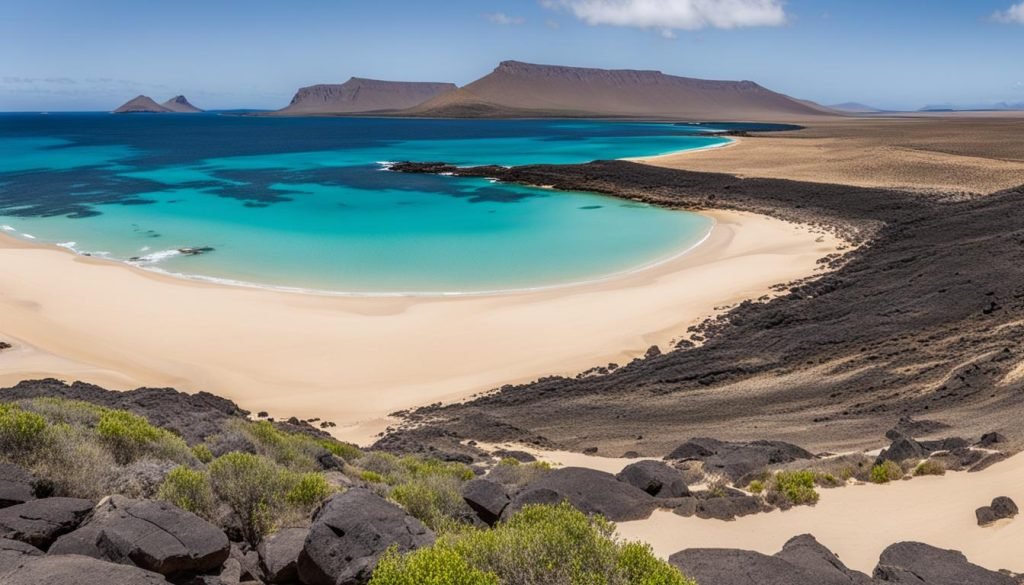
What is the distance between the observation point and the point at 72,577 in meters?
4.79

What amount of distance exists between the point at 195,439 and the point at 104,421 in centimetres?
224

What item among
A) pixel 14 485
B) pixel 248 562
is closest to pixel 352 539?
pixel 248 562

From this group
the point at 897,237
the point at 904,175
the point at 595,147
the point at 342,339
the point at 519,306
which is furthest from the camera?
the point at 595,147

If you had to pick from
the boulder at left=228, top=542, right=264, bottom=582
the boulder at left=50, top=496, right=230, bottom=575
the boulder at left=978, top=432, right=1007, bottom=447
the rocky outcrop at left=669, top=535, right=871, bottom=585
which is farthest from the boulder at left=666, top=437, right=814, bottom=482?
the boulder at left=50, top=496, right=230, bottom=575

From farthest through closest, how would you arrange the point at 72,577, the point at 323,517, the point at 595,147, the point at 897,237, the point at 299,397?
the point at 595,147 < the point at 897,237 < the point at 299,397 < the point at 323,517 < the point at 72,577

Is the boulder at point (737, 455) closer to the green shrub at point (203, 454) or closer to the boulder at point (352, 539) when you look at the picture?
the boulder at point (352, 539)

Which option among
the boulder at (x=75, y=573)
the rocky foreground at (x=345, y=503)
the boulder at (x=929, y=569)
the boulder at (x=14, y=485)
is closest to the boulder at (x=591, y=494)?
the rocky foreground at (x=345, y=503)

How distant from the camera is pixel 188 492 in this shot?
696 cm

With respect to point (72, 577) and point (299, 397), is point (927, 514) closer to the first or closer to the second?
point (72, 577)

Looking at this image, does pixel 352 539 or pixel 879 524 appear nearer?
pixel 352 539

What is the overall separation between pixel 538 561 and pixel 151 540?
10.3 ft

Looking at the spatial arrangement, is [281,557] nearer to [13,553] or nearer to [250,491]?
[250,491]

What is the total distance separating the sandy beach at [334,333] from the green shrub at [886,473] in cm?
893

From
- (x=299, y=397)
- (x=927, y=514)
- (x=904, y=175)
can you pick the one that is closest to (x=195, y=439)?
(x=299, y=397)
